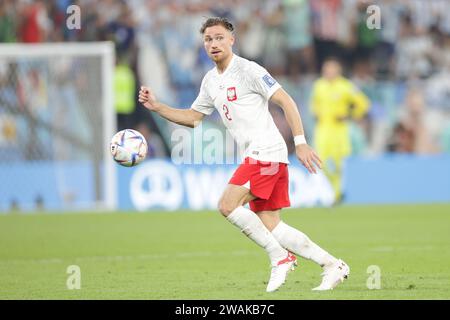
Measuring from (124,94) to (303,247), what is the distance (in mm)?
12711

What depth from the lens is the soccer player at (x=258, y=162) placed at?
8.65 m

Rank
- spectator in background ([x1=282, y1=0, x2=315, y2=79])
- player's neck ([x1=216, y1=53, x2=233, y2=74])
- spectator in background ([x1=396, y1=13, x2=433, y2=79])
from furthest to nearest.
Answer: spectator in background ([x1=396, y1=13, x2=433, y2=79]) < spectator in background ([x1=282, y1=0, x2=315, y2=79]) < player's neck ([x1=216, y1=53, x2=233, y2=74])

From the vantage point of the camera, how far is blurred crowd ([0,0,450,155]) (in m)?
21.2

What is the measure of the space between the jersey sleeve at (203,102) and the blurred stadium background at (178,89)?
9584mm

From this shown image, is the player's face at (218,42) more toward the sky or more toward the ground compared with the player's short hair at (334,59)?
more toward the ground

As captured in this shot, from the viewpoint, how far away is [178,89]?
21.2 m

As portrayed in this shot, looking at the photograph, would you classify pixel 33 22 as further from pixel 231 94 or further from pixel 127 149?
pixel 231 94

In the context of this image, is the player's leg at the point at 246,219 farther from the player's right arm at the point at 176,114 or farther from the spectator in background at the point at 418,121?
the spectator in background at the point at 418,121

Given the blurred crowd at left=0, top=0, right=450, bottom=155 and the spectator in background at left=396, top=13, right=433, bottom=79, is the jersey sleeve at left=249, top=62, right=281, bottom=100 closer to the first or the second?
the blurred crowd at left=0, top=0, right=450, bottom=155

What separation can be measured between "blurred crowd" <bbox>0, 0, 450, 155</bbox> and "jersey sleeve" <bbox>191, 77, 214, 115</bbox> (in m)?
11.4

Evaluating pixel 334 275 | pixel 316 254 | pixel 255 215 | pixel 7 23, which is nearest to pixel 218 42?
pixel 255 215

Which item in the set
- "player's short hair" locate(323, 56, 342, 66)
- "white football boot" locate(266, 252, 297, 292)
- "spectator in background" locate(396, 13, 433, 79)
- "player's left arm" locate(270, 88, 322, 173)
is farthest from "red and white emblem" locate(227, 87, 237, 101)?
"spectator in background" locate(396, 13, 433, 79)

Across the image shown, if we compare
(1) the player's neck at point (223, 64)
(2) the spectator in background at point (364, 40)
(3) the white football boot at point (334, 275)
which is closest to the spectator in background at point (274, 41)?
(2) the spectator in background at point (364, 40)

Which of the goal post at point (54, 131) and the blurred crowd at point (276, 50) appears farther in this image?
the blurred crowd at point (276, 50)
